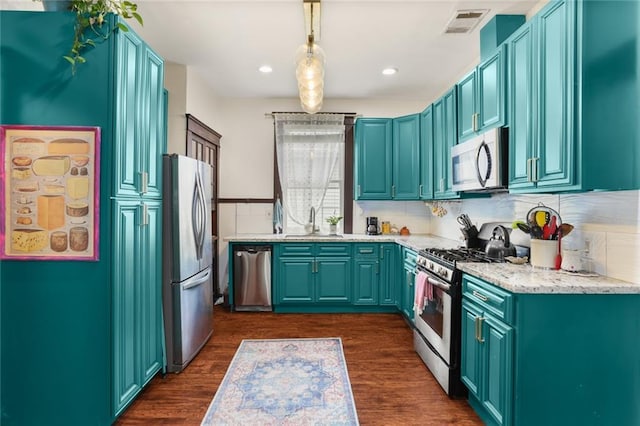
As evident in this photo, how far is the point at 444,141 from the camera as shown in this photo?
3467 mm

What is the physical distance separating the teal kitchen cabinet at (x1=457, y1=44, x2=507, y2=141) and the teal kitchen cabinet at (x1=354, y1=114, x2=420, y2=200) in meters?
1.23

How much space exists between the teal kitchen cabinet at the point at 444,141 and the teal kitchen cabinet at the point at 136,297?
2602 millimetres

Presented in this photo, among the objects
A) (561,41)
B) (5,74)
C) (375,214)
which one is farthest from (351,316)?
(5,74)

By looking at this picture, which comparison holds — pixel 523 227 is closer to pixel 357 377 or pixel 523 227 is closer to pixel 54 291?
pixel 357 377

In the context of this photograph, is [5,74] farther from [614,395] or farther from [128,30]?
[614,395]

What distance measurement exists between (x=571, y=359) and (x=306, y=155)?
3.64 metres

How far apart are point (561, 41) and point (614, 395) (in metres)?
1.85

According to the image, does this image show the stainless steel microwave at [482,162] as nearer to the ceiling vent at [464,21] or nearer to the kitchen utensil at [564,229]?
the kitchen utensil at [564,229]

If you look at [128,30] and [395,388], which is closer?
[128,30]

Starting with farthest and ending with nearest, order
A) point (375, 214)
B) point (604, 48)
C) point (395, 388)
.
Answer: point (375, 214) < point (395, 388) < point (604, 48)

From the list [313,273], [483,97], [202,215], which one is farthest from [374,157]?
[202,215]

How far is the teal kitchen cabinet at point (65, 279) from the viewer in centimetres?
190

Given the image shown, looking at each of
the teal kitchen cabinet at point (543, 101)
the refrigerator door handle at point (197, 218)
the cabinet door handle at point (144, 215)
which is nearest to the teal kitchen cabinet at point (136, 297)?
the cabinet door handle at point (144, 215)

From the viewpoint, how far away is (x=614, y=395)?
1.75 m
